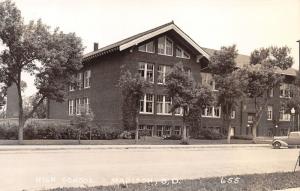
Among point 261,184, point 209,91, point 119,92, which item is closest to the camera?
point 261,184

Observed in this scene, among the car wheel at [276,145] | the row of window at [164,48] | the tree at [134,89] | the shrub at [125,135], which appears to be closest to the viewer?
the tree at [134,89]

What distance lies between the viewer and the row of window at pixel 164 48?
38.2 meters

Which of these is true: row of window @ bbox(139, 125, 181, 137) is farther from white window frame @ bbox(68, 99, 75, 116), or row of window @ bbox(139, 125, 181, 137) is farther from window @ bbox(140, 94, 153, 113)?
white window frame @ bbox(68, 99, 75, 116)

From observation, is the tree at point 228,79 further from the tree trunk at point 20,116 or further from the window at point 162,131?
the tree trunk at point 20,116

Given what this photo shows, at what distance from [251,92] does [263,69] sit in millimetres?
2300

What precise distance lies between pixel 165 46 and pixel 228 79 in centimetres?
726

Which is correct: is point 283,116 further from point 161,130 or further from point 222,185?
point 222,185

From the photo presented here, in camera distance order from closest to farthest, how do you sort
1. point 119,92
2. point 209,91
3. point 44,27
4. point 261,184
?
1. point 261,184
2. point 44,27
3. point 209,91
4. point 119,92

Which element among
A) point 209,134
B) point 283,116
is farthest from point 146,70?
point 283,116

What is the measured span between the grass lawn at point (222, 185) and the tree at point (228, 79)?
22020 mm

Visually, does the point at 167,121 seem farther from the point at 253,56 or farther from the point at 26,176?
the point at 26,176

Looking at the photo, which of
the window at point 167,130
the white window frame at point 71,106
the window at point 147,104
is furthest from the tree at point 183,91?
the white window frame at point 71,106

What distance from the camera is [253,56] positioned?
38938 millimetres

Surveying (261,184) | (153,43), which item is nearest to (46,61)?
(153,43)
